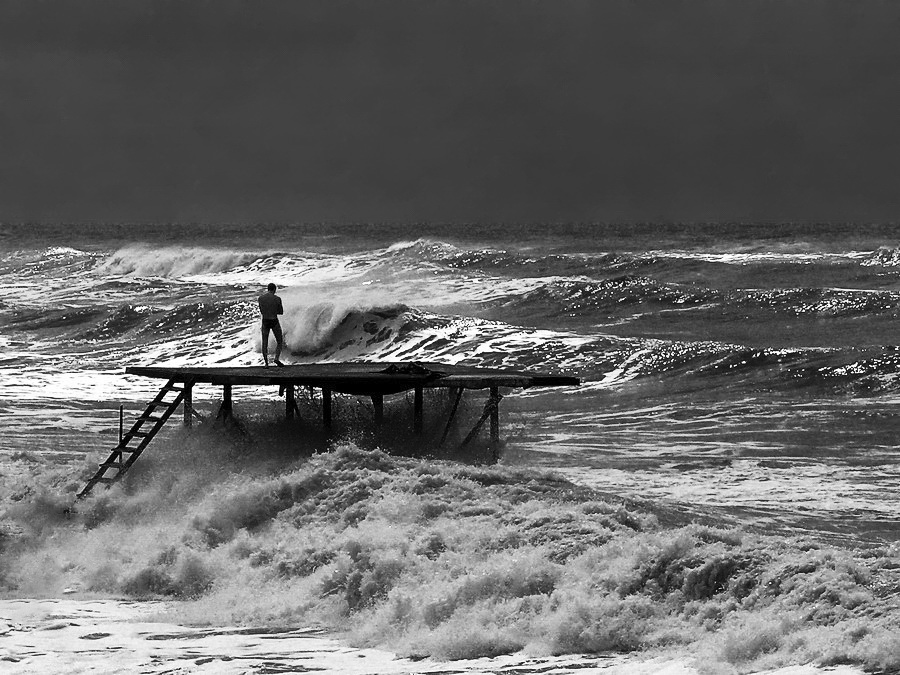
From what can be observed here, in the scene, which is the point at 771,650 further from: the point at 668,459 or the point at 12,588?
the point at 668,459

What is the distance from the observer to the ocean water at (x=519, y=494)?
10.1 meters

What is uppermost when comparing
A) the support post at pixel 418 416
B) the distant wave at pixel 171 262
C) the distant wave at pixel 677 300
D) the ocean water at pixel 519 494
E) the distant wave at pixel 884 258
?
the distant wave at pixel 171 262

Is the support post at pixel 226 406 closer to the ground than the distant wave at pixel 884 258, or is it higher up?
closer to the ground

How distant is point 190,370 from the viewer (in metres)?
17.6

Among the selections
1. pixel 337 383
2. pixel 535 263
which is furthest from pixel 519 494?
pixel 535 263

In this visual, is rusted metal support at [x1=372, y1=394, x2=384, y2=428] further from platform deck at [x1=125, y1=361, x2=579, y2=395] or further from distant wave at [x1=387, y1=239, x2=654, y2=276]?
distant wave at [x1=387, y1=239, x2=654, y2=276]

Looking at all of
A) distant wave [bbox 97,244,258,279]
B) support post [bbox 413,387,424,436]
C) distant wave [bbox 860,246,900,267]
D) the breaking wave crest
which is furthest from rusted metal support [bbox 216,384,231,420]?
distant wave [bbox 97,244,258,279]

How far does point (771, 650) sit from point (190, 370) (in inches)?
401

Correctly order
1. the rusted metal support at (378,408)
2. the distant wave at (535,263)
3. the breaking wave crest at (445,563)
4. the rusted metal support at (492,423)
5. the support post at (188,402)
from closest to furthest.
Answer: the breaking wave crest at (445,563) → the support post at (188,402) → the rusted metal support at (492,423) → the rusted metal support at (378,408) → the distant wave at (535,263)

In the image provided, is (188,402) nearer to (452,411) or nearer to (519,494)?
(452,411)

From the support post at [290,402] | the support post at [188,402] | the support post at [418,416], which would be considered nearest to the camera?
the support post at [188,402]

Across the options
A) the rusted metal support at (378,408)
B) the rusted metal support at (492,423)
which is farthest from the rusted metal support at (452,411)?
the rusted metal support at (378,408)

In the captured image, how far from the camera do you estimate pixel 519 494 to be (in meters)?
13.8

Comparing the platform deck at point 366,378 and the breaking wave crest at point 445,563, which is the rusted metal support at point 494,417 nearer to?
the platform deck at point 366,378
